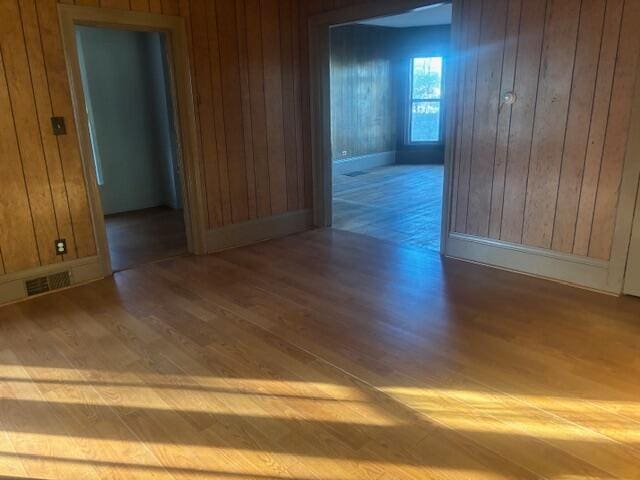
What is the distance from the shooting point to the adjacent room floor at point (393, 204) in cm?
487

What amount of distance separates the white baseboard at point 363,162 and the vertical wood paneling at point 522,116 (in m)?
5.20

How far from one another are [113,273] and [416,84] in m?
7.69

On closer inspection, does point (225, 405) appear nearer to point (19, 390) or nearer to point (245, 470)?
point (245, 470)

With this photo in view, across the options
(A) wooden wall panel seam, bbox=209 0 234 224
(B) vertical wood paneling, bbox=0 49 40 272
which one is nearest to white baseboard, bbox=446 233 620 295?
(A) wooden wall panel seam, bbox=209 0 234 224

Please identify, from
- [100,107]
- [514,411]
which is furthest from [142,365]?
[100,107]

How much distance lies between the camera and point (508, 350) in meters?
2.58

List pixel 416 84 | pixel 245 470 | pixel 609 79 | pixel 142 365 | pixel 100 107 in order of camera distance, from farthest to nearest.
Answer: pixel 416 84 < pixel 100 107 < pixel 609 79 < pixel 142 365 < pixel 245 470

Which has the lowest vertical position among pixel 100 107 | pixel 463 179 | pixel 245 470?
pixel 245 470

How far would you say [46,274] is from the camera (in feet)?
11.5

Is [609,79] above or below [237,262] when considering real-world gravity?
above

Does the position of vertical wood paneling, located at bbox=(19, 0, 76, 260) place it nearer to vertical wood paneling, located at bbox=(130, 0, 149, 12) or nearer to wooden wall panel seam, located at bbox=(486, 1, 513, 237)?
vertical wood paneling, located at bbox=(130, 0, 149, 12)

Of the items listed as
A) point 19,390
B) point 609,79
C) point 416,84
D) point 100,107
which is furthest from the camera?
point 416,84

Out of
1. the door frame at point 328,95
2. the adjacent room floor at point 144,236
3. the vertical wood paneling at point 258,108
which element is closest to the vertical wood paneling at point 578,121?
the door frame at point 328,95

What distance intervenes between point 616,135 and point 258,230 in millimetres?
3127
